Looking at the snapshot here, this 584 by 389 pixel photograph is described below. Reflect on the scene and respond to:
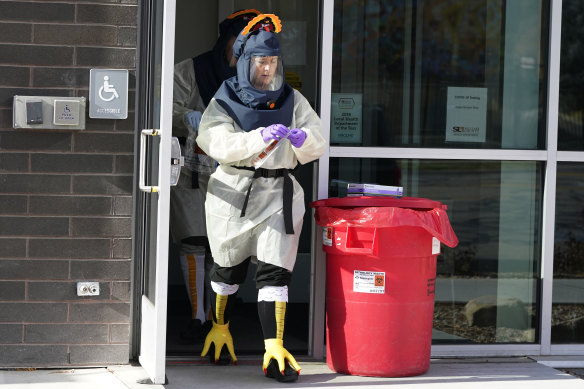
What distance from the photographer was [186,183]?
18.2 ft

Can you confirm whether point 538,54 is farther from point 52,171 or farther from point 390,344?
point 52,171

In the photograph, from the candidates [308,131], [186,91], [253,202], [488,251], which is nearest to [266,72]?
[308,131]

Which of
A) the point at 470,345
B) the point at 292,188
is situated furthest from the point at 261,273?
the point at 470,345

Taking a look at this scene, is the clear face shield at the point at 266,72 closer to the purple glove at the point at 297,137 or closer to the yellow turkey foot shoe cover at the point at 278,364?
the purple glove at the point at 297,137

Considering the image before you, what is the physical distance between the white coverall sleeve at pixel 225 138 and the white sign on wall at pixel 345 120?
2.57 feet

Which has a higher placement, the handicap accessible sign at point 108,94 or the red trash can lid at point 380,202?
the handicap accessible sign at point 108,94

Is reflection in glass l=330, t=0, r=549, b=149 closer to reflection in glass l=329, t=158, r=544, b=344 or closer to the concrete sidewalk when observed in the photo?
reflection in glass l=329, t=158, r=544, b=344

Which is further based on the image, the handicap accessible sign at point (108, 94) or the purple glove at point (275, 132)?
the handicap accessible sign at point (108, 94)

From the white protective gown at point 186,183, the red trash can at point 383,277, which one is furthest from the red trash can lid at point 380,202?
the white protective gown at point 186,183

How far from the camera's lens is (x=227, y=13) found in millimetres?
6992

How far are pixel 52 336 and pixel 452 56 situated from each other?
270 centimetres

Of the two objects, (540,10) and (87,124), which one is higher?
(540,10)

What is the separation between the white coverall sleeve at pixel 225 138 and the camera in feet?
14.9

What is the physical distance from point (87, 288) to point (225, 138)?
1.03 m
